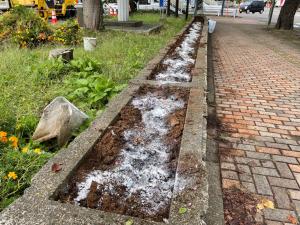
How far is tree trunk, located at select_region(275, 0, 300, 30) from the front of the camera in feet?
52.4

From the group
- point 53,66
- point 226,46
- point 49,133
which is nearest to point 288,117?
point 49,133

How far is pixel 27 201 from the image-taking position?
1.91 m

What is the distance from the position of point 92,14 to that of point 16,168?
9058 millimetres

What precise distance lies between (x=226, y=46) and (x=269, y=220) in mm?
9110

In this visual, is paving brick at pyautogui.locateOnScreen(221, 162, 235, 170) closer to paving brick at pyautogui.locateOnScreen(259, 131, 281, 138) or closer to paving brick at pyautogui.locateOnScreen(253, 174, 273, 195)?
paving brick at pyautogui.locateOnScreen(253, 174, 273, 195)

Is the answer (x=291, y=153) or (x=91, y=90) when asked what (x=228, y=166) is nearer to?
(x=291, y=153)

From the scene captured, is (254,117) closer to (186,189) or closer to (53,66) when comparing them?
(186,189)

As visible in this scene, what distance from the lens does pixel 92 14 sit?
10398 mm

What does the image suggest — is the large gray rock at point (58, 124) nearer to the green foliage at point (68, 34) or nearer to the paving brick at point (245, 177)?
the paving brick at point (245, 177)

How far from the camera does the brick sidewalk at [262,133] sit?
262cm

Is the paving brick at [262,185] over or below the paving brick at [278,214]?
over

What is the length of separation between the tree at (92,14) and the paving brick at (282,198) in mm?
9396

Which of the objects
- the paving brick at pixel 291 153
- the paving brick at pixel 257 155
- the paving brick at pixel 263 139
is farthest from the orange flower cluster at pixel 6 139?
the paving brick at pixel 291 153

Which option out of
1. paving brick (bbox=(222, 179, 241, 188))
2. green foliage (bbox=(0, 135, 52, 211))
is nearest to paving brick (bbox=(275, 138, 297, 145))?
paving brick (bbox=(222, 179, 241, 188))
